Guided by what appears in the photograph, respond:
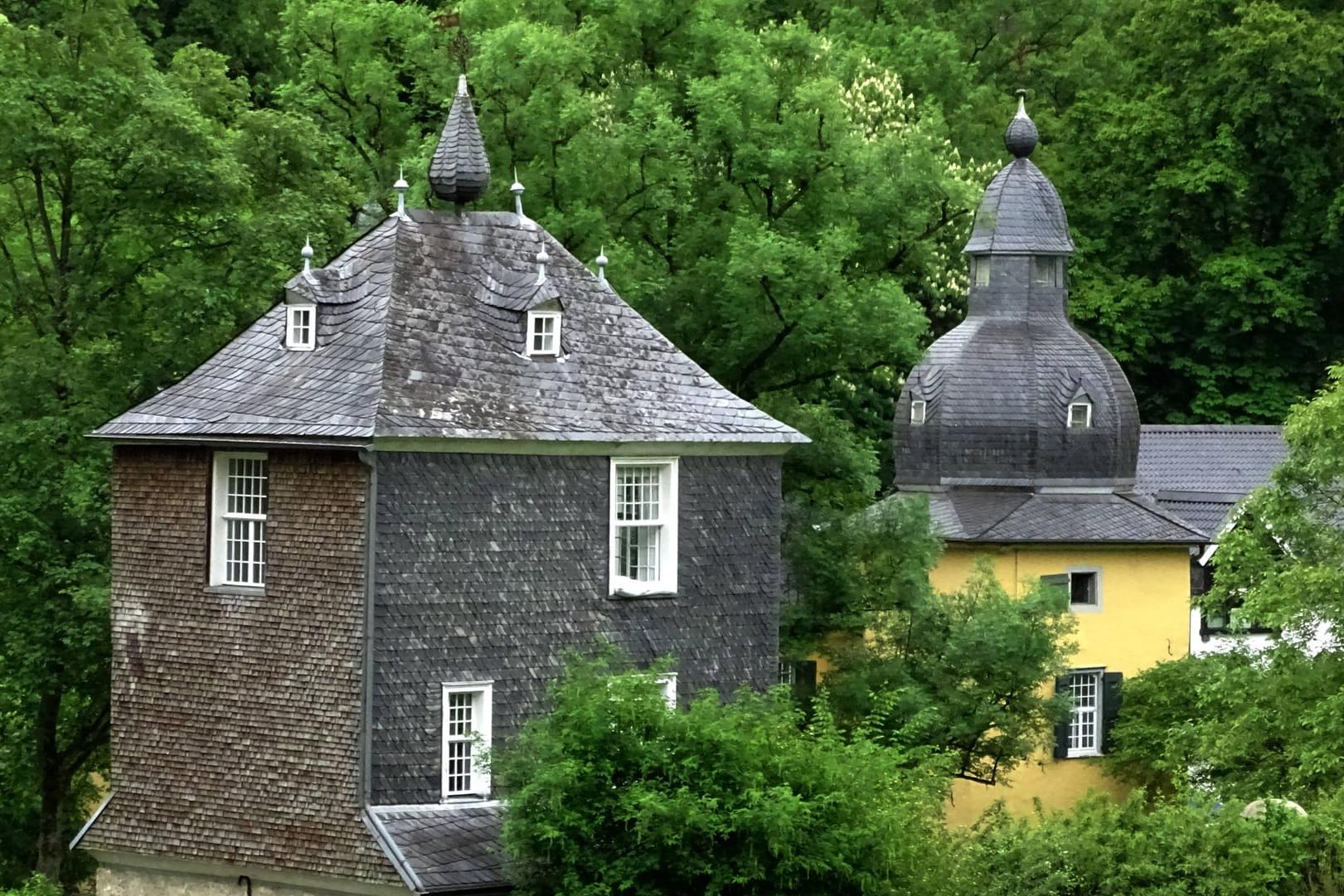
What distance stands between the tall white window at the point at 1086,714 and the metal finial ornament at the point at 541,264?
1904 centimetres

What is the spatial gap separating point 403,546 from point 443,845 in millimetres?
3139

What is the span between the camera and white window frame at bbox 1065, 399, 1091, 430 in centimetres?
5344

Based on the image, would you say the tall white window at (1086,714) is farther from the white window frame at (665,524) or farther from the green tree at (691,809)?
the green tree at (691,809)

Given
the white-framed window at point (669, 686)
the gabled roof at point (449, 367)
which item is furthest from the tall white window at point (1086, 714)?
the white-framed window at point (669, 686)

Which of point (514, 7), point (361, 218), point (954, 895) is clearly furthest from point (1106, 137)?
point (954, 895)

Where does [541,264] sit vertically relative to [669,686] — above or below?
above

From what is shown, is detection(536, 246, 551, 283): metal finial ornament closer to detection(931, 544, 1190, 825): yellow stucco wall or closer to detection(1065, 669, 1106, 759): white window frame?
detection(931, 544, 1190, 825): yellow stucco wall

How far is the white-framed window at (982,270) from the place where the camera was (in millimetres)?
54812

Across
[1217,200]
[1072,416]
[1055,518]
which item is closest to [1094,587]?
[1055,518]

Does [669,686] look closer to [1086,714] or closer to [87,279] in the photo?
[87,279]

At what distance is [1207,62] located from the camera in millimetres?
66562

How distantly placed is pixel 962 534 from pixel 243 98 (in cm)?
1639

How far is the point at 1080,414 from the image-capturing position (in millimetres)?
53531

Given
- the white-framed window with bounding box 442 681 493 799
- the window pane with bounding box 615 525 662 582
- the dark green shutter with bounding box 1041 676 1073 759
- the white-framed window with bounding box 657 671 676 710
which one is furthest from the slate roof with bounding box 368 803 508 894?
the dark green shutter with bounding box 1041 676 1073 759
